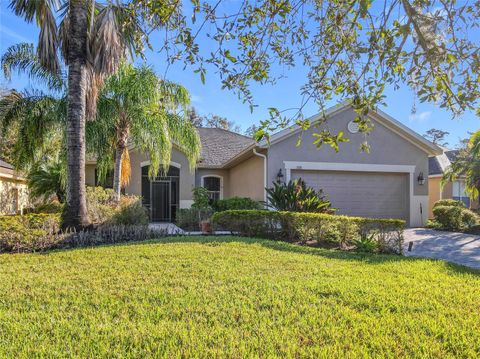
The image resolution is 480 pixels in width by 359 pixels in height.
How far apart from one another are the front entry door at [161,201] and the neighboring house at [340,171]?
50 mm

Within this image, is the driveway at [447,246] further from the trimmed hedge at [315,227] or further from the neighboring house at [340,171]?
the neighboring house at [340,171]

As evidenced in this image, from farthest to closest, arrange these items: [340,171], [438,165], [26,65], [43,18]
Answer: [438,165] < [340,171] < [26,65] < [43,18]

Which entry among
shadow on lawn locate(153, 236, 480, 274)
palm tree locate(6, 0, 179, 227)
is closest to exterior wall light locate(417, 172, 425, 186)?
shadow on lawn locate(153, 236, 480, 274)

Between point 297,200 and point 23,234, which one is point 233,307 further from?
point 297,200

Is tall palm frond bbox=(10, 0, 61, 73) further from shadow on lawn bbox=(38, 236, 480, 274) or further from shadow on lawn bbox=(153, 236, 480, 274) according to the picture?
shadow on lawn bbox=(153, 236, 480, 274)

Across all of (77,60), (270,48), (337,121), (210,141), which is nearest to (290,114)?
(270,48)

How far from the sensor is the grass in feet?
11.2

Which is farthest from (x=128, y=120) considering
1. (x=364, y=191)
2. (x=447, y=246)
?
(x=447, y=246)

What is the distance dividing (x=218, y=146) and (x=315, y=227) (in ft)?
40.4

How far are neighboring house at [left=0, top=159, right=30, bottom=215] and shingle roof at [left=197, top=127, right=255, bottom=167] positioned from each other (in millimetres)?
9210

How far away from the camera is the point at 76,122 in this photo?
989 cm

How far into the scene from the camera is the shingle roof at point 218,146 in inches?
752

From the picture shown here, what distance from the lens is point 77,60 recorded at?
32.8 feet

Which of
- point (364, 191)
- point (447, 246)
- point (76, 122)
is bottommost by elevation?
point (447, 246)
